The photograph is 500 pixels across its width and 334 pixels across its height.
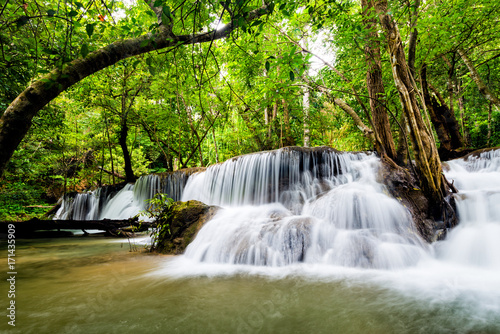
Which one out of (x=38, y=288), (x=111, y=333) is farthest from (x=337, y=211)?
(x=38, y=288)

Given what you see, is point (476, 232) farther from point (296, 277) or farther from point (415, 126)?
point (296, 277)

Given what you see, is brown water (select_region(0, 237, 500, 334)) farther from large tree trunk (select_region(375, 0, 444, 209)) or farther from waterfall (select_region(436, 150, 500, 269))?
large tree trunk (select_region(375, 0, 444, 209))

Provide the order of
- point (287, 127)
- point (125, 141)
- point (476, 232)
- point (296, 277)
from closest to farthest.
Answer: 1. point (296, 277)
2. point (476, 232)
3. point (287, 127)
4. point (125, 141)

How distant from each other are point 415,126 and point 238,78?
5.89m

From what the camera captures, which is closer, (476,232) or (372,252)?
(372,252)

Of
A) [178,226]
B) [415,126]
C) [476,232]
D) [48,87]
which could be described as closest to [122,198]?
[178,226]

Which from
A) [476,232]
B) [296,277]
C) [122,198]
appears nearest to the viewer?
[296,277]

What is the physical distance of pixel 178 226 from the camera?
485 centimetres

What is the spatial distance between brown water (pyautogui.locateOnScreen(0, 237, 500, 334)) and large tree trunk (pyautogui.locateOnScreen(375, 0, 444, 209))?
2768 millimetres

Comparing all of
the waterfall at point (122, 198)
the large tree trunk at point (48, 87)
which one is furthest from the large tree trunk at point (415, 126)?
the waterfall at point (122, 198)

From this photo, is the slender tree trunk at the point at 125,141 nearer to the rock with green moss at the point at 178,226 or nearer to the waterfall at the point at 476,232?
the rock with green moss at the point at 178,226

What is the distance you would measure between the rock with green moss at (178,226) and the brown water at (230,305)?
1369 mm

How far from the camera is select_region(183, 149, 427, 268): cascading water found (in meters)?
3.61

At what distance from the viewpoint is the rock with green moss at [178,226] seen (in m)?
4.66
